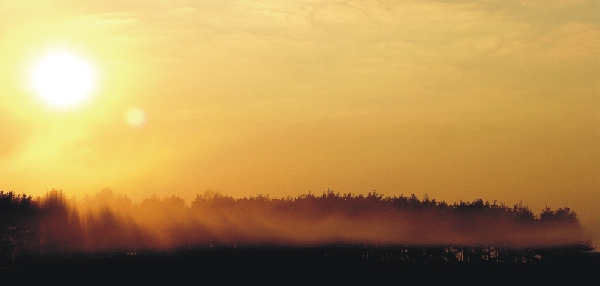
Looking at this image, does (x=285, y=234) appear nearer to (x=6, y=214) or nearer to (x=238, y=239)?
(x=238, y=239)

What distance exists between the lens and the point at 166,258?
149 meters

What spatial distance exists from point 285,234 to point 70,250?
188ft

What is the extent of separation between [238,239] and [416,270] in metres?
69.6

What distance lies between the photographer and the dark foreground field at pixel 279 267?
11206cm

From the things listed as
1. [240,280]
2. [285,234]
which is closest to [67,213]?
[285,234]

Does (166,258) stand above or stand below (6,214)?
below

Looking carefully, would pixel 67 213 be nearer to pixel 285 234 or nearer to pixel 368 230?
pixel 285 234

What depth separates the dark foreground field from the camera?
368 ft

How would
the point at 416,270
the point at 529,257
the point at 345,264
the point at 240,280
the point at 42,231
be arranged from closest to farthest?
the point at 240,280
the point at 416,270
the point at 345,264
the point at 42,231
the point at 529,257

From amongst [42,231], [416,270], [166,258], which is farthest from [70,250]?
[416,270]

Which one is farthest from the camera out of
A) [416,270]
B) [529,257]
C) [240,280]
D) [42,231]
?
[529,257]

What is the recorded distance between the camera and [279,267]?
5330 inches

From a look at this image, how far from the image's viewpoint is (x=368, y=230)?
196m

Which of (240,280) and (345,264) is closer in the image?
(240,280)
